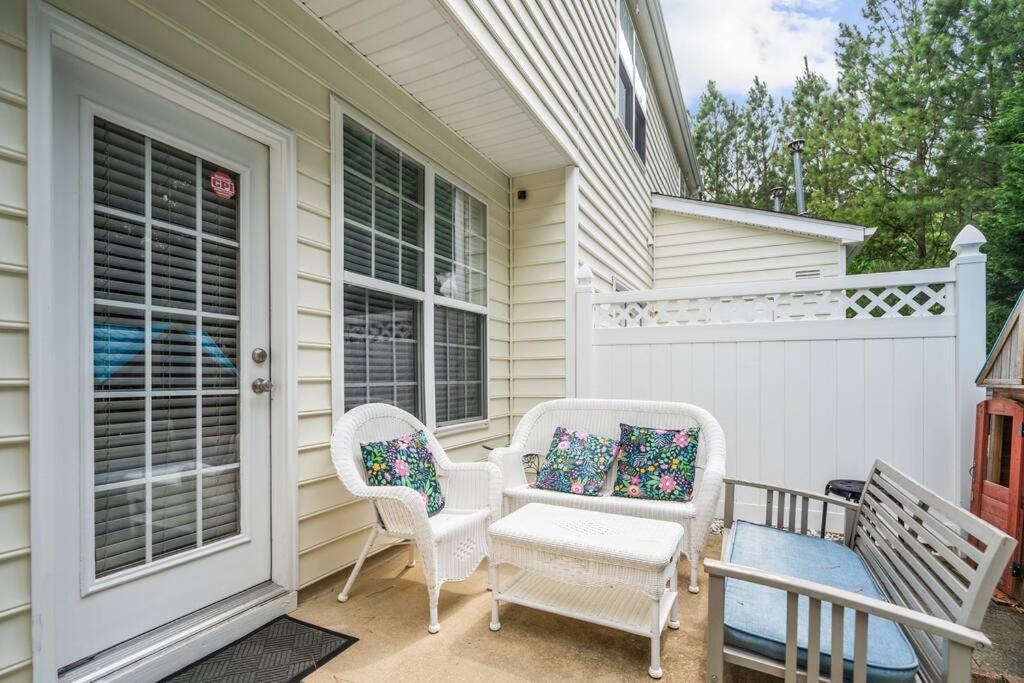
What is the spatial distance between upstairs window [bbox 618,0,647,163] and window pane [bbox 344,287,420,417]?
409 centimetres

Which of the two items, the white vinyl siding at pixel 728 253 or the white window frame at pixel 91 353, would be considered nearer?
the white window frame at pixel 91 353

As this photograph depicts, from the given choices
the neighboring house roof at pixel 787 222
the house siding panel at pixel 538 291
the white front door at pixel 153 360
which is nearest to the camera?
the white front door at pixel 153 360

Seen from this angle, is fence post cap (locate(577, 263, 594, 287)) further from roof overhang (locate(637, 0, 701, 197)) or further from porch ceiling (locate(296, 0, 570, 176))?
roof overhang (locate(637, 0, 701, 197))

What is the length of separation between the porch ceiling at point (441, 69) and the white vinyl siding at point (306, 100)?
0.48 feet

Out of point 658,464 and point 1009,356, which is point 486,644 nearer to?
point 658,464

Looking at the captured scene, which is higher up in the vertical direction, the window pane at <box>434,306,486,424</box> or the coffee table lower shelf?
the window pane at <box>434,306,486,424</box>

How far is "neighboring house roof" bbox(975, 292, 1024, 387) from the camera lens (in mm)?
2414

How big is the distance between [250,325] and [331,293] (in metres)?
0.45

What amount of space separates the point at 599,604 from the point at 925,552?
1.21 m

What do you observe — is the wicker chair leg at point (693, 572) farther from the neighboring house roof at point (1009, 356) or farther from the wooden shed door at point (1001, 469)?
the neighboring house roof at point (1009, 356)

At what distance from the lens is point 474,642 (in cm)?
209

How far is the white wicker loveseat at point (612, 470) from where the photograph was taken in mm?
2551

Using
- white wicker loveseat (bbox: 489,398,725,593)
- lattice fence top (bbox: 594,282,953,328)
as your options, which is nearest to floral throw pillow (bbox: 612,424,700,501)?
white wicker loveseat (bbox: 489,398,725,593)

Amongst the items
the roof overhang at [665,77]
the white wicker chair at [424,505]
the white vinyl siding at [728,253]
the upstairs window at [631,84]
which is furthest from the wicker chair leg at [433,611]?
the roof overhang at [665,77]
